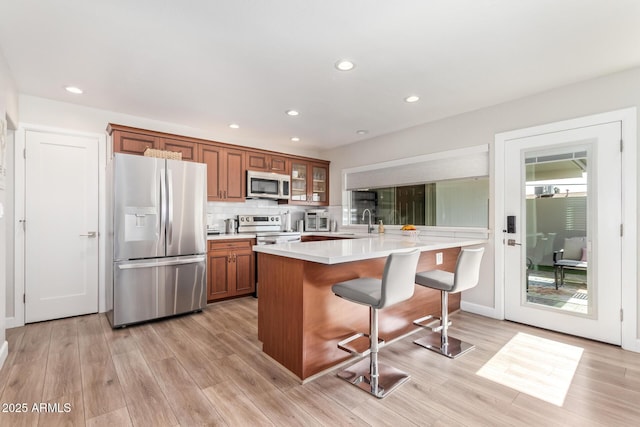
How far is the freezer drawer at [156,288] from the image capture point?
3160 mm

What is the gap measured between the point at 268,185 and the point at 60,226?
2639mm

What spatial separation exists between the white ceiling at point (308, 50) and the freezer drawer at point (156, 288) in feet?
6.01

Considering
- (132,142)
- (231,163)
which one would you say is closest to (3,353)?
(132,142)

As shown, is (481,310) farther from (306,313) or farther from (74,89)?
(74,89)

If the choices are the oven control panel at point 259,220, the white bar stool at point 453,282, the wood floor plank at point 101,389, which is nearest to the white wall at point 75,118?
the oven control panel at point 259,220

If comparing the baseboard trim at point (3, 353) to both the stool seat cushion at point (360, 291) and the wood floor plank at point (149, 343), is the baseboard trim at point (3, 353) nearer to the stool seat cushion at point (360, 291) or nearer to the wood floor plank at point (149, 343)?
the wood floor plank at point (149, 343)

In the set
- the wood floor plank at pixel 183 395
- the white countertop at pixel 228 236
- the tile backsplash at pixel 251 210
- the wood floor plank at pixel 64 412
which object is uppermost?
→ the tile backsplash at pixel 251 210

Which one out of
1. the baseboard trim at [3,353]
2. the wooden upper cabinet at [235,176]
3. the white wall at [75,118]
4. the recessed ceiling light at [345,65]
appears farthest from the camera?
the wooden upper cabinet at [235,176]

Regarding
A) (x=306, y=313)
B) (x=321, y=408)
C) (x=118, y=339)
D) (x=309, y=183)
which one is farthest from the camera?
(x=309, y=183)

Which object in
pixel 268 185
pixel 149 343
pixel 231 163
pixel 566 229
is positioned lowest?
pixel 149 343

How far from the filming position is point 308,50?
2.30 meters

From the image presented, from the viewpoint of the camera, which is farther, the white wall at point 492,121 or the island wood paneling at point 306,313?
the white wall at point 492,121

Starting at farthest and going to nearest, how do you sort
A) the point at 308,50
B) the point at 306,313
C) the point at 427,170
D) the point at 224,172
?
1. the point at 224,172
2. the point at 427,170
3. the point at 308,50
4. the point at 306,313

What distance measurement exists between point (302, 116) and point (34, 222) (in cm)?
323
